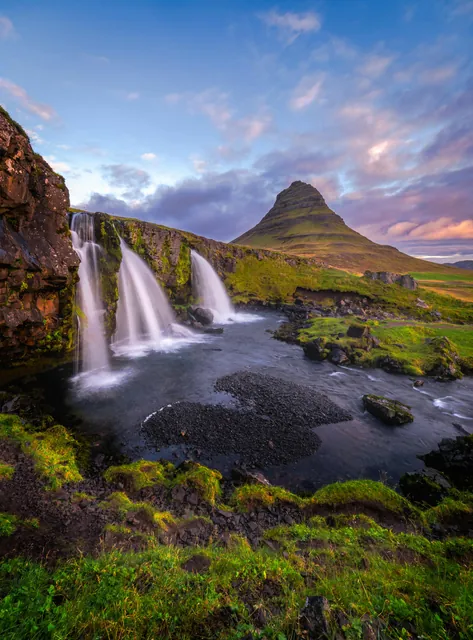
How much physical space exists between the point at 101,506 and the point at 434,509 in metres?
11.8

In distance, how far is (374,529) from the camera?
8.21m

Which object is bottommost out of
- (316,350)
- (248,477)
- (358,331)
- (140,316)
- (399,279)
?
(248,477)

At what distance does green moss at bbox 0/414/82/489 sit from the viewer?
10297 millimetres

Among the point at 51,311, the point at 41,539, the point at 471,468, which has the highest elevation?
the point at 51,311

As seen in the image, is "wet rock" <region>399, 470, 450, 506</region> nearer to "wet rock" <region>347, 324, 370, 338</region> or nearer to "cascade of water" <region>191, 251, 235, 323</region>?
"wet rock" <region>347, 324, 370, 338</region>

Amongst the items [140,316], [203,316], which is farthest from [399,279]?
[140,316]

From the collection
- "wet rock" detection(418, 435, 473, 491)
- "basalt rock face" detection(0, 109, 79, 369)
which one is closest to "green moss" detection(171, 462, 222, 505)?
"wet rock" detection(418, 435, 473, 491)

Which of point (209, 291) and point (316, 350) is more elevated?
point (209, 291)

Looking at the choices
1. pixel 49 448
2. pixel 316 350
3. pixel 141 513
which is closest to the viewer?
pixel 141 513

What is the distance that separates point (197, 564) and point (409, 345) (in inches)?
1256

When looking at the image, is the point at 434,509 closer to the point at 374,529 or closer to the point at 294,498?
the point at 374,529

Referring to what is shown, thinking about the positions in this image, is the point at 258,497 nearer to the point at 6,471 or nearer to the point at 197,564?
the point at 197,564

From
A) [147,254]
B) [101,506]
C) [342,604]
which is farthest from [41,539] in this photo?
[147,254]

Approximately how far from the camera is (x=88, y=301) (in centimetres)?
2573
